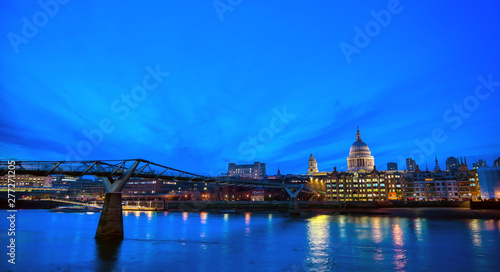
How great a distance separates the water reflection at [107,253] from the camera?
98.2ft

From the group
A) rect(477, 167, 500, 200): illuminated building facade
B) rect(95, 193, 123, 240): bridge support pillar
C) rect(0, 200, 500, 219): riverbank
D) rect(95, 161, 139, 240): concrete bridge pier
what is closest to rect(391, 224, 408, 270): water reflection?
rect(95, 161, 139, 240): concrete bridge pier

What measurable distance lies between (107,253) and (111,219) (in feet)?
30.8

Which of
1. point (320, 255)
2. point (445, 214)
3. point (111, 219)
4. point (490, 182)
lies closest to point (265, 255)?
point (320, 255)

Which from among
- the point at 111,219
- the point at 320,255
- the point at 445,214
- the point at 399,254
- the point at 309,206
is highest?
the point at 111,219

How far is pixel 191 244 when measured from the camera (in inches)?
1753

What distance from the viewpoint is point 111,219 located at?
4497 cm

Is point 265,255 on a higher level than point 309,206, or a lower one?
higher

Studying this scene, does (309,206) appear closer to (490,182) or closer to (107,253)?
(490,182)

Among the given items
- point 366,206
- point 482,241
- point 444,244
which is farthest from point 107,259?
point 366,206

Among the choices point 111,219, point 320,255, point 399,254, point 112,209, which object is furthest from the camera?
point 111,219

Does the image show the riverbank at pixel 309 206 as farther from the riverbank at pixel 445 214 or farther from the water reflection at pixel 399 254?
the water reflection at pixel 399 254

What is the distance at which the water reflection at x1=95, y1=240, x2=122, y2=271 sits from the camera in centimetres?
2993

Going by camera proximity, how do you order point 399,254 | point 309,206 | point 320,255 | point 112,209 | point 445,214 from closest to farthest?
1. point 320,255
2. point 399,254
3. point 112,209
4. point 445,214
5. point 309,206

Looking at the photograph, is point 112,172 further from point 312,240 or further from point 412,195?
point 412,195
